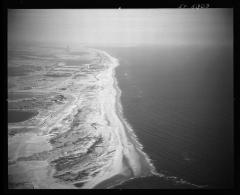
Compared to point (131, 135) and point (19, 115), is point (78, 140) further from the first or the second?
point (19, 115)

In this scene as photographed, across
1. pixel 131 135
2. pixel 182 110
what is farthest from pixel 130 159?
pixel 182 110

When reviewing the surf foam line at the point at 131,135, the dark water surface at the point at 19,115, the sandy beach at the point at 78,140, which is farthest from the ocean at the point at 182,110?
the dark water surface at the point at 19,115

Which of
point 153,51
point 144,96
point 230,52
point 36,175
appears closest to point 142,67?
point 153,51

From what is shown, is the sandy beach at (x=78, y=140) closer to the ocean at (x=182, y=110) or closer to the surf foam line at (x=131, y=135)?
the surf foam line at (x=131, y=135)

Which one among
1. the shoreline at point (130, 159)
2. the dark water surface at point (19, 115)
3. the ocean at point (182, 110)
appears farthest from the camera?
the dark water surface at point (19, 115)

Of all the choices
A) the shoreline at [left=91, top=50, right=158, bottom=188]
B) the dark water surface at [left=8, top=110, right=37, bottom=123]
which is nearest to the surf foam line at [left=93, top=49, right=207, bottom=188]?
the shoreline at [left=91, top=50, right=158, bottom=188]

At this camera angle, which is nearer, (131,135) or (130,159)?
(130,159)
